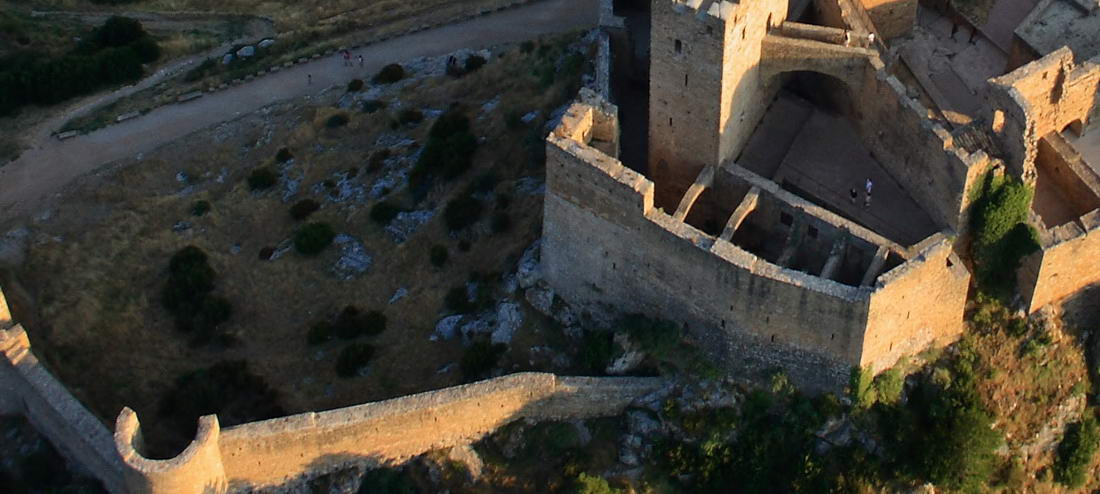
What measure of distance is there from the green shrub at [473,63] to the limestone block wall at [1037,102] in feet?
73.7

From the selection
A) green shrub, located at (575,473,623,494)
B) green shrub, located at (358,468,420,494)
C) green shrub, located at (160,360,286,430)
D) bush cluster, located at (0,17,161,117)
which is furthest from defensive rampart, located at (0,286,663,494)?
bush cluster, located at (0,17,161,117)

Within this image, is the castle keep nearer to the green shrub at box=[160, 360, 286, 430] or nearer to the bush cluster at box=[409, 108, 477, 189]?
the bush cluster at box=[409, 108, 477, 189]

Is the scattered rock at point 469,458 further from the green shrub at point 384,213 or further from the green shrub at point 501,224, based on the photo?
the green shrub at point 384,213

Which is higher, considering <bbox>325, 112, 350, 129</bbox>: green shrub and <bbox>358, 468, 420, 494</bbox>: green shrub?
<bbox>325, 112, 350, 129</bbox>: green shrub

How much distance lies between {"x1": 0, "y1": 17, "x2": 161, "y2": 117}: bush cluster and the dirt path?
3735 mm

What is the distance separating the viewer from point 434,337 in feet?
171

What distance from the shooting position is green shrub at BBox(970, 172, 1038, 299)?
154 feet

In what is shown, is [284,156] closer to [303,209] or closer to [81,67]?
[303,209]

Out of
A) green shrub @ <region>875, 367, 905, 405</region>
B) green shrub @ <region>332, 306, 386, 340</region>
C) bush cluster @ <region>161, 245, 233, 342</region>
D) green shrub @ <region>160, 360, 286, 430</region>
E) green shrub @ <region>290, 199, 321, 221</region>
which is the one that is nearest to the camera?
green shrub @ <region>875, 367, 905, 405</region>

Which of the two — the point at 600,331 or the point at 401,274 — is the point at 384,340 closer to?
the point at 401,274

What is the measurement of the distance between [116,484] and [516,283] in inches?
526

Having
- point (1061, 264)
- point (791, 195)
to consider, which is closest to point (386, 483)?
point (791, 195)

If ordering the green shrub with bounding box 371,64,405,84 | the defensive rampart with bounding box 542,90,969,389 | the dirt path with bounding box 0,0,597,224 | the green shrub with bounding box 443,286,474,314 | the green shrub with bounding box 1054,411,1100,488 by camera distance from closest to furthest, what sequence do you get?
1. the defensive rampart with bounding box 542,90,969,389
2. the green shrub with bounding box 1054,411,1100,488
3. the green shrub with bounding box 443,286,474,314
4. the dirt path with bounding box 0,0,597,224
5. the green shrub with bounding box 371,64,405,84

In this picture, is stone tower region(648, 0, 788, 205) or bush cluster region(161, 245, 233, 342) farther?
bush cluster region(161, 245, 233, 342)
